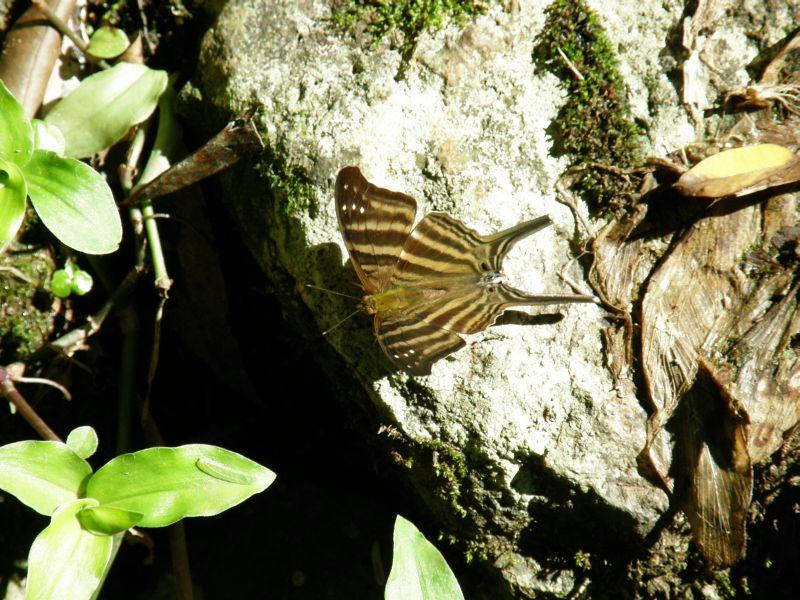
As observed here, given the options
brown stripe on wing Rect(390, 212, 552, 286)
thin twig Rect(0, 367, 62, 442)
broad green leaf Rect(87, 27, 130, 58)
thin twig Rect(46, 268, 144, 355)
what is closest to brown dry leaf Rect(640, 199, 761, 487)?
brown stripe on wing Rect(390, 212, 552, 286)

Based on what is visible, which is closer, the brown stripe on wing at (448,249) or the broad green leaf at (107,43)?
the brown stripe on wing at (448,249)

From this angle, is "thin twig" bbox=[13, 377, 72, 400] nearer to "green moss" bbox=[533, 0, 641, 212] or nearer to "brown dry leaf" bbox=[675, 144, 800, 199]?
"green moss" bbox=[533, 0, 641, 212]

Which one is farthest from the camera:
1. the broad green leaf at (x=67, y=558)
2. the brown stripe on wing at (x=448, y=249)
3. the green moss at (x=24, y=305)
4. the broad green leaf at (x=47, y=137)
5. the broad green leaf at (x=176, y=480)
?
the green moss at (x=24, y=305)

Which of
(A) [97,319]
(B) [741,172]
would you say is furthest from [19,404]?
(B) [741,172]

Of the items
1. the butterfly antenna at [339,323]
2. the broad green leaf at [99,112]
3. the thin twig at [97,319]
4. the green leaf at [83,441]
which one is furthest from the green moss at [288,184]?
the green leaf at [83,441]

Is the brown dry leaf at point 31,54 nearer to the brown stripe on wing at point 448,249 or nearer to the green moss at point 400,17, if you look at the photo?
the green moss at point 400,17

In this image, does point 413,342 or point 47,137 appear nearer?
point 413,342

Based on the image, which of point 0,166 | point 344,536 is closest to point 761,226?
point 344,536

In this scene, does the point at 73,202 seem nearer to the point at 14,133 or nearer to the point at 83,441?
the point at 14,133
